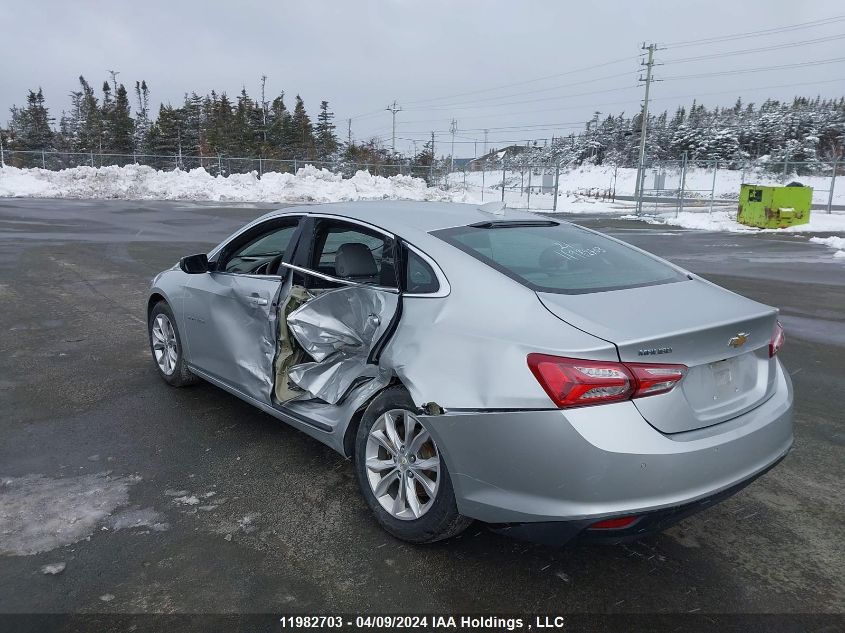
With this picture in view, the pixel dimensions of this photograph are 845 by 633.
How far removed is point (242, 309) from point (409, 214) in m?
1.32

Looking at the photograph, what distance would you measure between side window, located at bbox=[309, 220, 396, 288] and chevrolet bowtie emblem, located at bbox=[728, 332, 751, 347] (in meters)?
1.58

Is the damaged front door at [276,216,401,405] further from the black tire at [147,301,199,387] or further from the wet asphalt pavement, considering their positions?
the black tire at [147,301,199,387]

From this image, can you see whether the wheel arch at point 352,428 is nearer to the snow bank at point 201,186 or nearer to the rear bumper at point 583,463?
the rear bumper at point 583,463

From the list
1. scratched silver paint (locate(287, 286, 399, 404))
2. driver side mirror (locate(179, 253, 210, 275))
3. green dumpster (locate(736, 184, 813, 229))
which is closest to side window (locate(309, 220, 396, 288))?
scratched silver paint (locate(287, 286, 399, 404))

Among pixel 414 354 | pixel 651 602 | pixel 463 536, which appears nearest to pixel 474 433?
pixel 414 354

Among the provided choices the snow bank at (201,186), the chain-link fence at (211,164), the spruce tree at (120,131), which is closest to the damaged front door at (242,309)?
the snow bank at (201,186)

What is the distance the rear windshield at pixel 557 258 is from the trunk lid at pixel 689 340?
0.51 feet

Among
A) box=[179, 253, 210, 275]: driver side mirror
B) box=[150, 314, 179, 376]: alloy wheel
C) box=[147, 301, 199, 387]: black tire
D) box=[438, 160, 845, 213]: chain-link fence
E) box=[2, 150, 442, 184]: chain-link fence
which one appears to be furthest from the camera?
box=[2, 150, 442, 184]: chain-link fence

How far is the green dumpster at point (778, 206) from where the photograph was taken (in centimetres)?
2242

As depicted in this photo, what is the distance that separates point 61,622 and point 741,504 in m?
3.28

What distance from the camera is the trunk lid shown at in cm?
252

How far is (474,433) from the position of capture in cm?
264

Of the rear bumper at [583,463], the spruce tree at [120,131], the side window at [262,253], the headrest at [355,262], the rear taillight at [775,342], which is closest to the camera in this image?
the rear bumper at [583,463]

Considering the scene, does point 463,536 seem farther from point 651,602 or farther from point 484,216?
point 484,216
